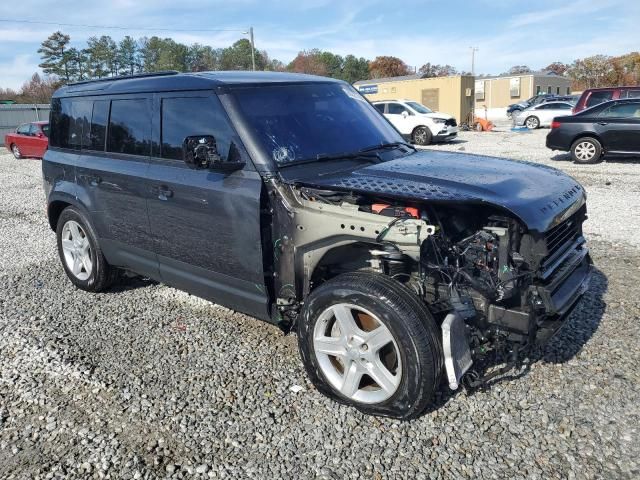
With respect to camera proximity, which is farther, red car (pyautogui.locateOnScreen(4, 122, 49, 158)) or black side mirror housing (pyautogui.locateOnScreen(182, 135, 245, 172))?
red car (pyautogui.locateOnScreen(4, 122, 49, 158))

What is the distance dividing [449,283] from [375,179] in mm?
777

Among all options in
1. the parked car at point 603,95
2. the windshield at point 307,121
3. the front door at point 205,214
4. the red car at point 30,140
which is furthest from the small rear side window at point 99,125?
the red car at point 30,140

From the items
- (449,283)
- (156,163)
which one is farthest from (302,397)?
(156,163)

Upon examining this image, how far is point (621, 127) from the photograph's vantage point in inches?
501

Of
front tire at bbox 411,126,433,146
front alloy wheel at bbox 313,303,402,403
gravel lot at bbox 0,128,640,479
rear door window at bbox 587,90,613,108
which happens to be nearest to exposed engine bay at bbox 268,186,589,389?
front alloy wheel at bbox 313,303,402,403

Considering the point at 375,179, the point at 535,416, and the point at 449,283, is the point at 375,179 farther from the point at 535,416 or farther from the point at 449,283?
the point at 535,416

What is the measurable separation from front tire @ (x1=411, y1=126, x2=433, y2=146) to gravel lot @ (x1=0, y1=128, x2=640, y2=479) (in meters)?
15.7

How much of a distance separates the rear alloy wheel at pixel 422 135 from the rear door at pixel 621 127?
25.2 feet

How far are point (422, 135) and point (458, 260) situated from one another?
1801 cm

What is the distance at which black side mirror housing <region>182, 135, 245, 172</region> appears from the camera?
11.2ft

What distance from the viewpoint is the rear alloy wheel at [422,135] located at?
66.0ft

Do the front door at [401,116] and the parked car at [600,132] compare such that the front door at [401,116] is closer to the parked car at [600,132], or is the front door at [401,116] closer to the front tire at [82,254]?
the parked car at [600,132]

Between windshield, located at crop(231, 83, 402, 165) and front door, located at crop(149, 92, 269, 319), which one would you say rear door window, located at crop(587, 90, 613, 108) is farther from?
front door, located at crop(149, 92, 269, 319)

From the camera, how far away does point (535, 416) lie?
311 centimetres
